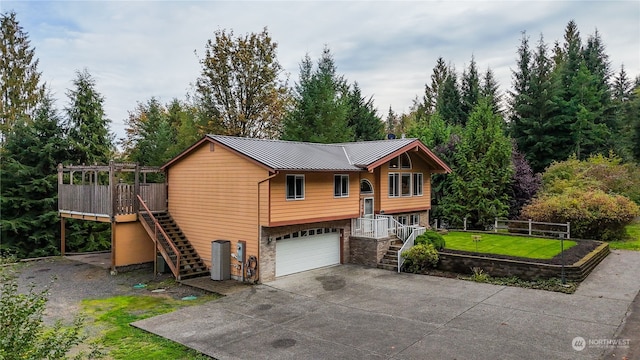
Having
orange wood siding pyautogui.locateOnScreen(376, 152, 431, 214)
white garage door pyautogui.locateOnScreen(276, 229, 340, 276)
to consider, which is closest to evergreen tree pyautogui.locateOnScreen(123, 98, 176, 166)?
white garage door pyautogui.locateOnScreen(276, 229, 340, 276)

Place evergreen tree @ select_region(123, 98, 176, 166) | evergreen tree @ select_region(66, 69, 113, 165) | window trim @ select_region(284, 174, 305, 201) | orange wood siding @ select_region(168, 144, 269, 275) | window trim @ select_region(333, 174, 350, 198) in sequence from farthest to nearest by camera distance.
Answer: evergreen tree @ select_region(123, 98, 176, 166)
evergreen tree @ select_region(66, 69, 113, 165)
window trim @ select_region(333, 174, 350, 198)
window trim @ select_region(284, 174, 305, 201)
orange wood siding @ select_region(168, 144, 269, 275)

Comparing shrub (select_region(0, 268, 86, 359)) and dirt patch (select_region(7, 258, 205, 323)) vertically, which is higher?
shrub (select_region(0, 268, 86, 359))

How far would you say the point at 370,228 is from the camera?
725 inches

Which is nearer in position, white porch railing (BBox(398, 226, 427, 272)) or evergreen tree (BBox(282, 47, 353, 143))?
white porch railing (BBox(398, 226, 427, 272))

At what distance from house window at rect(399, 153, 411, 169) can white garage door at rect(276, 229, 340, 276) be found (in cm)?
558

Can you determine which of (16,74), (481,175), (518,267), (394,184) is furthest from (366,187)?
(16,74)

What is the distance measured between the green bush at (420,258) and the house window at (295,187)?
5195 millimetres

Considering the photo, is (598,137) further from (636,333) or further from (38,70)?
(38,70)

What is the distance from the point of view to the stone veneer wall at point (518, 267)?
14.2 meters

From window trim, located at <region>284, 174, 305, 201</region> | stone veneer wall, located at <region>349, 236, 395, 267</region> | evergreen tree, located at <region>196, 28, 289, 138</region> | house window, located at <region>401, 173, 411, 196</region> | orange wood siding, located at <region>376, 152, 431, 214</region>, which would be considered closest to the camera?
window trim, located at <region>284, 174, 305, 201</region>

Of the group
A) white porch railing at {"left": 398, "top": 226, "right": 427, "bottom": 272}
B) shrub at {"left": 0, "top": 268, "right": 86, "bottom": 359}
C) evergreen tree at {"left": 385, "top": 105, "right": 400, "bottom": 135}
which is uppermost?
evergreen tree at {"left": 385, "top": 105, "right": 400, "bottom": 135}

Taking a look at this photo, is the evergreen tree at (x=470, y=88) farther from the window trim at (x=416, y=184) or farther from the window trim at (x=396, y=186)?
the window trim at (x=396, y=186)

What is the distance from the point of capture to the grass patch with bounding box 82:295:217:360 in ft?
29.5

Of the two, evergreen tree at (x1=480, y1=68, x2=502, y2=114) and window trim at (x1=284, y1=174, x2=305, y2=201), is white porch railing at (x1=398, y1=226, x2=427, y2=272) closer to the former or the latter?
window trim at (x1=284, y1=174, x2=305, y2=201)
